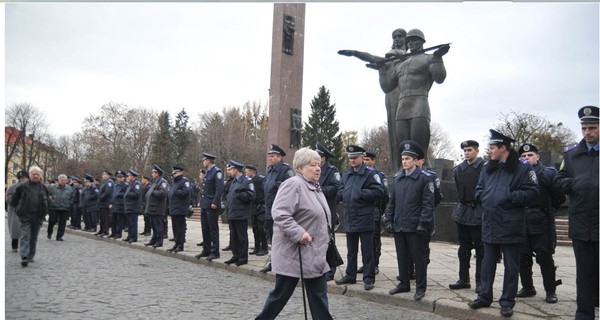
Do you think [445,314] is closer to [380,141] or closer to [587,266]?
[587,266]

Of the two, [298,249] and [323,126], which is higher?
[323,126]

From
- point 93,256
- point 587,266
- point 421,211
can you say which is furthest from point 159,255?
point 587,266

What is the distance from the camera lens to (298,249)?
4137 millimetres

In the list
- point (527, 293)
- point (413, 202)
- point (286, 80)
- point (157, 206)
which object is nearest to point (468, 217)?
point (413, 202)

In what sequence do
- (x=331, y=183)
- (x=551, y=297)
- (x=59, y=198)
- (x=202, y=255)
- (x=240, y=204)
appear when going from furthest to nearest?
(x=59, y=198) < (x=202, y=255) < (x=240, y=204) < (x=331, y=183) < (x=551, y=297)

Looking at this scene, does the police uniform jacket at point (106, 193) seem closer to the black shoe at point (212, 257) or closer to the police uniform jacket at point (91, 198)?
the police uniform jacket at point (91, 198)

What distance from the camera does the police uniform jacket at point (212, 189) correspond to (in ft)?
31.1

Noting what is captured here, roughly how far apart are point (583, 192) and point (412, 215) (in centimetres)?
199

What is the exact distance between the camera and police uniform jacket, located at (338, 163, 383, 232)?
22.4 feet

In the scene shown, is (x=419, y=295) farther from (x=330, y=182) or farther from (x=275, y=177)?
(x=275, y=177)

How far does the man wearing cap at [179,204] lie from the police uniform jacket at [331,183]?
162 inches

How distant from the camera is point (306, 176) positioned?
4410 millimetres

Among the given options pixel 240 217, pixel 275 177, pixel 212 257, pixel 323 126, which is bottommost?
pixel 212 257

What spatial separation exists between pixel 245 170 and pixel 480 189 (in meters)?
5.15
